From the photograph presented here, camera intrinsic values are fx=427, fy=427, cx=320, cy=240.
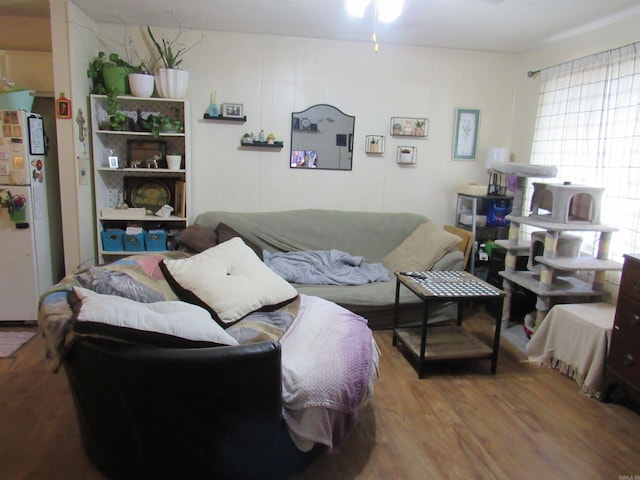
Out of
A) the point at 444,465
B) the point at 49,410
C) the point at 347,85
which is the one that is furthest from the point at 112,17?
the point at 444,465

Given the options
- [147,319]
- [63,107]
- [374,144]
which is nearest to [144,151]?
[63,107]

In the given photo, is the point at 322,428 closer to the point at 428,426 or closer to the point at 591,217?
the point at 428,426

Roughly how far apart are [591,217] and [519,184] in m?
0.56

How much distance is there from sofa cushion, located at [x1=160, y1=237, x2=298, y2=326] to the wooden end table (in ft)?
2.59

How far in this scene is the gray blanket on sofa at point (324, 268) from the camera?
3.20 m

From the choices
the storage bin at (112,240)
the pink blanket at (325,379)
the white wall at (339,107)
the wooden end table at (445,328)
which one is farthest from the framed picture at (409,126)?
the storage bin at (112,240)

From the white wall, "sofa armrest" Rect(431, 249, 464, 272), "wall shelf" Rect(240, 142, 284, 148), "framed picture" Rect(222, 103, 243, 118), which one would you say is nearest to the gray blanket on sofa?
"sofa armrest" Rect(431, 249, 464, 272)

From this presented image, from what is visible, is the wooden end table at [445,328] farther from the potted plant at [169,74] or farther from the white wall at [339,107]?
the potted plant at [169,74]

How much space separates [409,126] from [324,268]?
5.20 feet

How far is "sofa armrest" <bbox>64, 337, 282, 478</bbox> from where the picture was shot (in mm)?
1322

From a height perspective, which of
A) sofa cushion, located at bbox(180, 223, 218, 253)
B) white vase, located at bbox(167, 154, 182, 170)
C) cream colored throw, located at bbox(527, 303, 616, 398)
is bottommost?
cream colored throw, located at bbox(527, 303, 616, 398)

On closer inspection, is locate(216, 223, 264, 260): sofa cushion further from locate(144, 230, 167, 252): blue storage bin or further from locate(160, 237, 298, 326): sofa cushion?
locate(160, 237, 298, 326): sofa cushion

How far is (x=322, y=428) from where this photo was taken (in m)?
1.62

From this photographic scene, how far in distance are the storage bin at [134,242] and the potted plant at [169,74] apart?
3.75 feet
